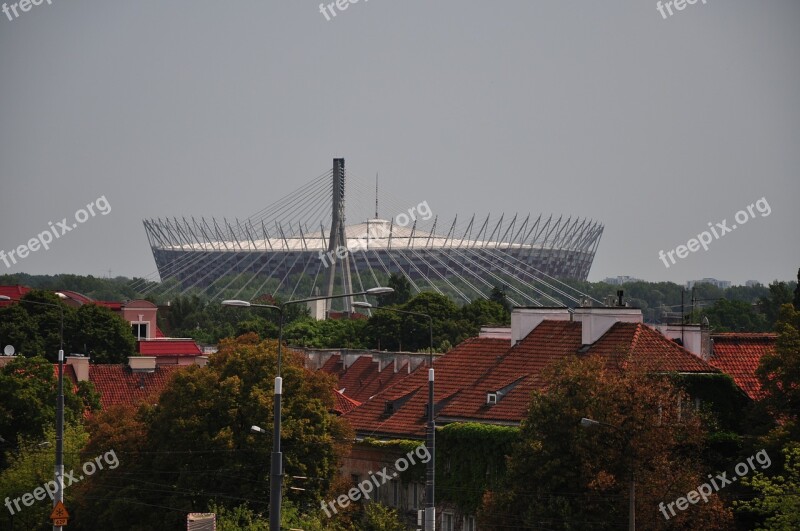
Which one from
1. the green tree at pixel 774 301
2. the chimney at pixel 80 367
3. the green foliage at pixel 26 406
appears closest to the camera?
the green foliage at pixel 26 406

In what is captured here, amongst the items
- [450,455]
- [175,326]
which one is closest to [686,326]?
[450,455]

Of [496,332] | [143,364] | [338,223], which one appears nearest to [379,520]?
[496,332]

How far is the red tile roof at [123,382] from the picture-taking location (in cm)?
6288

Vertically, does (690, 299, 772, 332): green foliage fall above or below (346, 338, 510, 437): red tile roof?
above

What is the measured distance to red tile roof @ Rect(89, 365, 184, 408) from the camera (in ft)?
206

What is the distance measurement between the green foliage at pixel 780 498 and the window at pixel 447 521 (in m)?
7.71

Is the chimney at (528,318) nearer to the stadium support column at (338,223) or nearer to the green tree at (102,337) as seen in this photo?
the green tree at (102,337)

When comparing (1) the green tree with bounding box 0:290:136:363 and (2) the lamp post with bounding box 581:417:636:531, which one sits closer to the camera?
(2) the lamp post with bounding box 581:417:636:531

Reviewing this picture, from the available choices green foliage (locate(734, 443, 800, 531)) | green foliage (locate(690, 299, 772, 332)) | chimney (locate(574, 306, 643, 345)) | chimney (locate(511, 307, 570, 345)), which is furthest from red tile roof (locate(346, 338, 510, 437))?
green foliage (locate(690, 299, 772, 332))

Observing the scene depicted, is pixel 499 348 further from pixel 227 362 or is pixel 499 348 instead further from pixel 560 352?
pixel 227 362

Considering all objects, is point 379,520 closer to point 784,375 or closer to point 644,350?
point 644,350

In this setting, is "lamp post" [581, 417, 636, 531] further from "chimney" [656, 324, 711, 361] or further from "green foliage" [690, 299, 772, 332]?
"green foliage" [690, 299, 772, 332]

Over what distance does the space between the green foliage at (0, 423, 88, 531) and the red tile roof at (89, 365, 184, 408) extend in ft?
46.1

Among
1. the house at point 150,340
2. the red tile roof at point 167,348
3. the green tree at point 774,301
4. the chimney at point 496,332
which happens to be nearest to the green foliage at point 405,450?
the chimney at point 496,332
